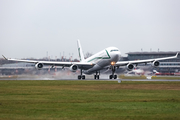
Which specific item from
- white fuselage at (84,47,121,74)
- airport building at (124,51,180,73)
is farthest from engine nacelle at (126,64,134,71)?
airport building at (124,51,180,73)

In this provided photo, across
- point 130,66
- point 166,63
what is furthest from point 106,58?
point 166,63

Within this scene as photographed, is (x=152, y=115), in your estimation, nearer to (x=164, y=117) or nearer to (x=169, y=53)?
(x=164, y=117)

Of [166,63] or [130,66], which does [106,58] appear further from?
[166,63]

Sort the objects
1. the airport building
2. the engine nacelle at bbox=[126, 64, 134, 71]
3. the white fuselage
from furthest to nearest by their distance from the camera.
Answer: the airport building → the engine nacelle at bbox=[126, 64, 134, 71] → the white fuselage

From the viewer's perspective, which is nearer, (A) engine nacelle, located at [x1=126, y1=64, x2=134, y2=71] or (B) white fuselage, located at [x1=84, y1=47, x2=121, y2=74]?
(B) white fuselage, located at [x1=84, y1=47, x2=121, y2=74]

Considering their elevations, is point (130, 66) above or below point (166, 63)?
below

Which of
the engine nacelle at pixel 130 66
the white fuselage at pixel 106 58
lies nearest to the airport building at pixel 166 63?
the engine nacelle at pixel 130 66

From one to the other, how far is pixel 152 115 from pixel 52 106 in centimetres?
754

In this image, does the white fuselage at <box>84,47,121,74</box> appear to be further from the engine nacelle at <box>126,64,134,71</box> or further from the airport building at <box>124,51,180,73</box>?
the airport building at <box>124,51,180,73</box>

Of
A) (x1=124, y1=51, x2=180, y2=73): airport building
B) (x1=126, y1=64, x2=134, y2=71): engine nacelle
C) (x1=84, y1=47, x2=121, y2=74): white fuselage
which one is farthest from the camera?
(x1=124, y1=51, x2=180, y2=73): airport building

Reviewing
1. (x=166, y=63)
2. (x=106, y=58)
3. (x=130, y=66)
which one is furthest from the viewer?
(x=166, y=63)

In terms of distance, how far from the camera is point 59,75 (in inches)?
3529

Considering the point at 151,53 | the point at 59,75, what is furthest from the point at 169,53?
the point at 59,75

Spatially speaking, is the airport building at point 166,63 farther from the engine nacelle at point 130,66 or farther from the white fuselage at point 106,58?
the white fuselage at point 106,58
